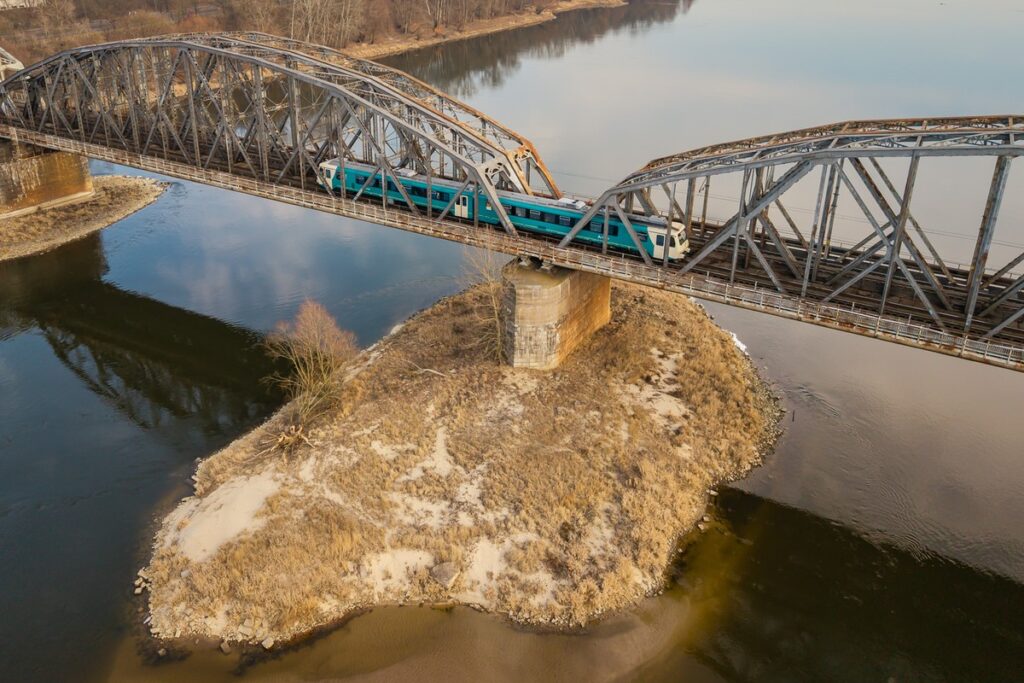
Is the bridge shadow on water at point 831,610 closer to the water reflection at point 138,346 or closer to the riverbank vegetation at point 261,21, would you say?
the water reflection at point 138,346

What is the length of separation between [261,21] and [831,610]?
378 ft

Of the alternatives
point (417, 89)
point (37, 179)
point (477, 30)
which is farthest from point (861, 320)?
point (477, 30)

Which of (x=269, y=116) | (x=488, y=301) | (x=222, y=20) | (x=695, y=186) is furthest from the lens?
(x=222, y=20)

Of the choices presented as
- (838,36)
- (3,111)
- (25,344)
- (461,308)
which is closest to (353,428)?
(461,308)

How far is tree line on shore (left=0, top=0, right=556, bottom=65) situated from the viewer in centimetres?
10688

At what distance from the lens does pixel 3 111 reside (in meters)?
67.2

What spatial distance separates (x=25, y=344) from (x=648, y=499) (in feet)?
128

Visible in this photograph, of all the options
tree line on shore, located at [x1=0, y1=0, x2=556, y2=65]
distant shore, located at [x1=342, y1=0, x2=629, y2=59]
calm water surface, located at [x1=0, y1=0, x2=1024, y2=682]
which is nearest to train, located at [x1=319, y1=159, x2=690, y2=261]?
calm water surface, located at [x1=0, y1=0, x2=1024, y2=682]

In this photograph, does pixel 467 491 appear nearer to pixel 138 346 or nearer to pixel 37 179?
pixel 138 346

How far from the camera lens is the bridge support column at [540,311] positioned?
130ft

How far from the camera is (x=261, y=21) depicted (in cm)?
11769

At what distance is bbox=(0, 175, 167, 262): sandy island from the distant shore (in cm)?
5716

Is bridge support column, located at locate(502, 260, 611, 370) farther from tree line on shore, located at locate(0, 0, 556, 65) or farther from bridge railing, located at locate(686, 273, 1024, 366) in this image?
tree line on shore, located at locate(0, 0, 556, 65)

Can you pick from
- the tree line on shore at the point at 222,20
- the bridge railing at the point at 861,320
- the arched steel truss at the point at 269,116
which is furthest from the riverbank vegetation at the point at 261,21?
the bridge railing at the point at 861,320
